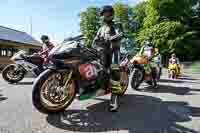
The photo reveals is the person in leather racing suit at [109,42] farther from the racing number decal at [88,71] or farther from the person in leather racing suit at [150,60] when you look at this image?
the person in leather racing suit at [150,60]

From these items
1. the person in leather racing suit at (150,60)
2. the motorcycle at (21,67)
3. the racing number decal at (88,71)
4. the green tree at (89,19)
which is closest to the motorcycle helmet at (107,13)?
the racing number decal at (88,71)

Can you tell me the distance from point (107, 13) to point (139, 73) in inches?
115

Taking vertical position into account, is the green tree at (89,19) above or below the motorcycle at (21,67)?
above

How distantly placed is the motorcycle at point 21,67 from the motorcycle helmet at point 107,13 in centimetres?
388

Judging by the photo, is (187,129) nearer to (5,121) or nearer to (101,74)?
(101,74)

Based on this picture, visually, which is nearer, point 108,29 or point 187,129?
point 187,129

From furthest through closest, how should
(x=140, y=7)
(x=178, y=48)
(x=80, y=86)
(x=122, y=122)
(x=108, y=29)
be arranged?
1. (x=140, y=7)
2. (x=178, y=48)
3. (x=108, y=29)
4. (x=80, y=86)
5. (x=122, y=122)

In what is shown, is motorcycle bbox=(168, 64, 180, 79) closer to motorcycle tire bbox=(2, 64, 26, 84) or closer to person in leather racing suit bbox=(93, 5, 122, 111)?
motorcycle tire bbox=(2, 64, 26, 84)

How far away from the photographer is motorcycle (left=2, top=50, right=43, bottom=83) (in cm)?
771

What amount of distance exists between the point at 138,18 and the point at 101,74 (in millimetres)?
44908

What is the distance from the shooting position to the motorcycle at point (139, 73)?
22.2 ft

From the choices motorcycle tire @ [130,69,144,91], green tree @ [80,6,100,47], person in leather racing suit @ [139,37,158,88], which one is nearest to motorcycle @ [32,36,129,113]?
motorcycle tire @ [130,69,144,91]

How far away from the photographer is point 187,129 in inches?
131

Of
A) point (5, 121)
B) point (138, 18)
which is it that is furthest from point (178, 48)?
point (5, 121)
